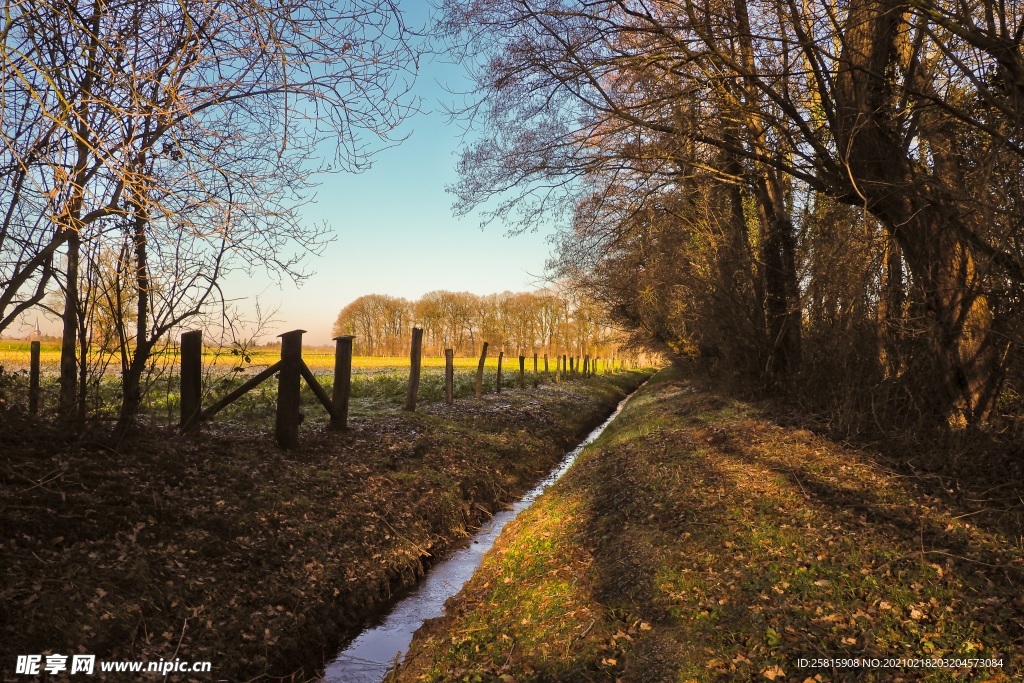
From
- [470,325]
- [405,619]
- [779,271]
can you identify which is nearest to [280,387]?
[405,619]

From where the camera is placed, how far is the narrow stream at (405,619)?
18.8ft

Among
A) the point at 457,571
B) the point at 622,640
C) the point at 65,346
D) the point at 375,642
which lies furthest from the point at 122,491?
the point at 622,640

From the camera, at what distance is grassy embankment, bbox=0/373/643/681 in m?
5.03

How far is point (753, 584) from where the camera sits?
222 inches

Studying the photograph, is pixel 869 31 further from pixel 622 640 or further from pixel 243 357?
pixel 243 357

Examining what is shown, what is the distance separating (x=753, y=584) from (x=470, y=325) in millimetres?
57556

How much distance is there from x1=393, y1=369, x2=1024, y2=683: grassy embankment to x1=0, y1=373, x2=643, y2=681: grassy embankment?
3.64ft

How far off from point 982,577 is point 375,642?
554 cm

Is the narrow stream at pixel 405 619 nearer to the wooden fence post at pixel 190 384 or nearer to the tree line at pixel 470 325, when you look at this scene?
the wooden fence post at pixel 190 384

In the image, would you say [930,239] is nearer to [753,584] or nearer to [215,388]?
[753,584]

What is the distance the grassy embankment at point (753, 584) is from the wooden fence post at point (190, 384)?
16.2 ft

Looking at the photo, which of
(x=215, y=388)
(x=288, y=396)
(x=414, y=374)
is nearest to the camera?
(x=215, y=388)

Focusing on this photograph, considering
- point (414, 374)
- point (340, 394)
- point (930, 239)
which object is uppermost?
point (930, 239)

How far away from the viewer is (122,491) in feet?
21.7
